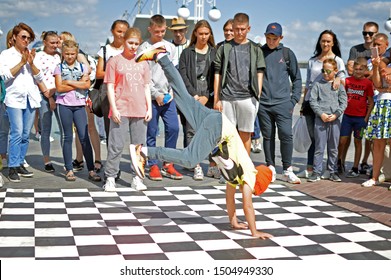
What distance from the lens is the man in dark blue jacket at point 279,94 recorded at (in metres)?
6.65

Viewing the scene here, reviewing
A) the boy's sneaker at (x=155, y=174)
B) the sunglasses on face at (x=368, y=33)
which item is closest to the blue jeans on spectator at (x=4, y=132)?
the boy's sneaker at (x=155, y=174)

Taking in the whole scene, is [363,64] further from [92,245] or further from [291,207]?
[92,245]

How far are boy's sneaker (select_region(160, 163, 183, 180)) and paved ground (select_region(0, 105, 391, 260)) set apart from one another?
0.08m

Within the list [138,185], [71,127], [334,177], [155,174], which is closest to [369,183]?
[334,177]

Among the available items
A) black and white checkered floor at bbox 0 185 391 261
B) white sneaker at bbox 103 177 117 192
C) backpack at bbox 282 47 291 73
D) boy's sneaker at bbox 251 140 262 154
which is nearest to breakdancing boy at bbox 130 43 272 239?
black and white checkered floor at bbox 0 185 391 261

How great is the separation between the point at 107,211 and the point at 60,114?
5.80 feet

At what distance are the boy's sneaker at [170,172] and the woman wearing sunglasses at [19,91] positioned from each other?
1.59 m

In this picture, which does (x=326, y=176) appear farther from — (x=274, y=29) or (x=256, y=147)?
(x=256, y=147)

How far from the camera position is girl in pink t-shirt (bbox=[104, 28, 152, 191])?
5797 millimetres

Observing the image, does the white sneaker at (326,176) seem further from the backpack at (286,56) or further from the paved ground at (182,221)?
the backpack at (286,56)

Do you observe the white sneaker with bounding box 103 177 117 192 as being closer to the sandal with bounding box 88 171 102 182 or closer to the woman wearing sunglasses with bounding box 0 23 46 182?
the sandal with bounding box 88 171 102 182

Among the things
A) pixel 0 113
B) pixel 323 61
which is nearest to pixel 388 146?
pixel 323 61

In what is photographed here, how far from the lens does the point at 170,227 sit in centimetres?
459

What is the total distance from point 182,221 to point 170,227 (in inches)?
8.9
